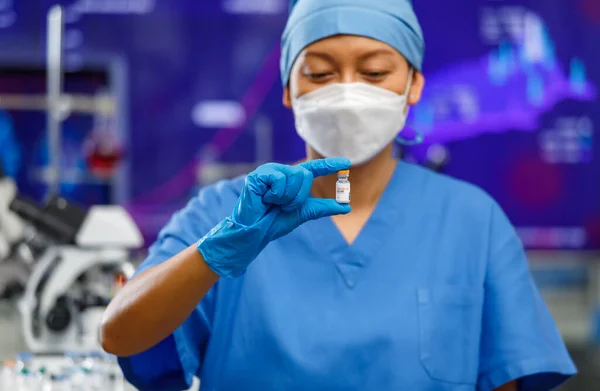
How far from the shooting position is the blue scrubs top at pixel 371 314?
1.18 m

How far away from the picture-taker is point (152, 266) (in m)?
1.17

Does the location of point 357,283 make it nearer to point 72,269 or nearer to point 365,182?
point 365,182

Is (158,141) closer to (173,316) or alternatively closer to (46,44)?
(46,44)

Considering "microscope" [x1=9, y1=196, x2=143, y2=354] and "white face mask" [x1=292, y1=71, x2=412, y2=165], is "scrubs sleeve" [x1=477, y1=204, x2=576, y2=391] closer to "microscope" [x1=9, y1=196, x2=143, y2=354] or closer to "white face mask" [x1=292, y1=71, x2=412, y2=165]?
"white face mask" [x1=292, y1=71, x2=412, y2=165]

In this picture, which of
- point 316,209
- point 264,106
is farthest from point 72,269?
point 264,106

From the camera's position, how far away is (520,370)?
121 cm

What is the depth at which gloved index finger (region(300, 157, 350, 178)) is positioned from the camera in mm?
1049

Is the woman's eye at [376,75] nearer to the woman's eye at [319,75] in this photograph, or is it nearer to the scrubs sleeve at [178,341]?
the woman's eye at [319,75]

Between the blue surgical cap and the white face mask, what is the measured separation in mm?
78

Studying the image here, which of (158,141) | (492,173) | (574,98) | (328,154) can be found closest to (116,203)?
(158,141)

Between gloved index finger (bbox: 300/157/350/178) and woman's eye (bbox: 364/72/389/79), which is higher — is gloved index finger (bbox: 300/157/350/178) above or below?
below

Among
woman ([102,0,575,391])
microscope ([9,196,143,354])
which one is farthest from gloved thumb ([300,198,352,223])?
microscope ([9,196,143,354])

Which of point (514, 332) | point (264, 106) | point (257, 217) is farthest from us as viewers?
point (264, 106)

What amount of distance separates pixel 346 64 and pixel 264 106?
9.72 feet
